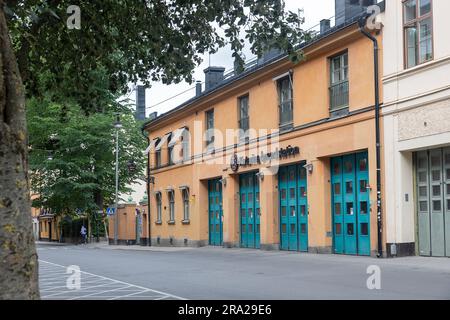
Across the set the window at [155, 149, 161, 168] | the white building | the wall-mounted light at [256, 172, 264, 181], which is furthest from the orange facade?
the window at [155, 149, 161, 168]

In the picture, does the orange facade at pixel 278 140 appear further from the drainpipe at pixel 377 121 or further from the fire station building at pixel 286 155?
the drainpipe at pixel 377 121

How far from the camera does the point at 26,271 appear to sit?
5.07 m

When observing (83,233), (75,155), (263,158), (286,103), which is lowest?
(83,233)

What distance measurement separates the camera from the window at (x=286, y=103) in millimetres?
24500

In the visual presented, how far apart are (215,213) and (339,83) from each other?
40.4 ft

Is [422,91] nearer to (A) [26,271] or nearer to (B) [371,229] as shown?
(B) [371,229]

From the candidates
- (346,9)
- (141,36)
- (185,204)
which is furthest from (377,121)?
(185,204)

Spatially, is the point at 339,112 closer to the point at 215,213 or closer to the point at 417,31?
the point at 417,31

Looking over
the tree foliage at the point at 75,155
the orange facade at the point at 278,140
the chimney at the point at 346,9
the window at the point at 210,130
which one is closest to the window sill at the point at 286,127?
the orange facade at the point at 278,140

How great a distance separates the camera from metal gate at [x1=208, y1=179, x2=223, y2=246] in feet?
102

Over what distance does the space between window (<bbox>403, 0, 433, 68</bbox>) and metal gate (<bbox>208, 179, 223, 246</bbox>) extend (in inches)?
572

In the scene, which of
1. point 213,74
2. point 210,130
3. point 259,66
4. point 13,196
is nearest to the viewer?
point 13,196

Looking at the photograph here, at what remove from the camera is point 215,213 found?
104 ft

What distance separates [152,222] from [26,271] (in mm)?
34503
